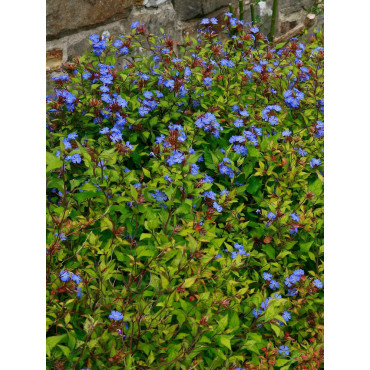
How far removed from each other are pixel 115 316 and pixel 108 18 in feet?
6.31

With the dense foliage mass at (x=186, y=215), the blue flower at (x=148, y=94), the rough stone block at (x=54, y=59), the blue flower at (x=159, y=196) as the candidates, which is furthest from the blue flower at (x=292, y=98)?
the rough stone block at (x=54, y=59)

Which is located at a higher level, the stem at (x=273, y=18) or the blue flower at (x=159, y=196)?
the blue flower at (x=159, y=196)

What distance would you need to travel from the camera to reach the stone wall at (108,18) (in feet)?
8.43

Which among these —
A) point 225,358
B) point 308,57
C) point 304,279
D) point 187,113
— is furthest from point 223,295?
Result: point 308,57

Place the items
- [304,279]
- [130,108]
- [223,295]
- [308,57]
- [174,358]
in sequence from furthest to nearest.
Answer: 1. [308,57]
2. [130,108]
3. [304,279]
4. [223,295]
5. [174,358]

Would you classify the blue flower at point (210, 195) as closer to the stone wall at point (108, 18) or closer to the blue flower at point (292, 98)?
the blue flower at point (292, 98)

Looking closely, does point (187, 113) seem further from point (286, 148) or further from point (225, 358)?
point (225, 358)

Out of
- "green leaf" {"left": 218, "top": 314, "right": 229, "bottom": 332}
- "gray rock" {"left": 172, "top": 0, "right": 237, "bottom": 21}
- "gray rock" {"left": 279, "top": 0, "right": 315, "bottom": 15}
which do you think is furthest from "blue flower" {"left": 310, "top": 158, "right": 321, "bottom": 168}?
"gray rock" {"left": 279, "top": 0, "right": 315, "bottom": 15}

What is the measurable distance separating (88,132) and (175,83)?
18.0 inches

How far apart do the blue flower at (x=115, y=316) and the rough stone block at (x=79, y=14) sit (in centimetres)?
170

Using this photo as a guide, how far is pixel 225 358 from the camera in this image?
1369 millimetres

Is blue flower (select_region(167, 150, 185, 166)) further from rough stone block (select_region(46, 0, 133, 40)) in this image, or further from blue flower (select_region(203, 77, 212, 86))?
rough stone block (select_region(46, 0, 133, 40))

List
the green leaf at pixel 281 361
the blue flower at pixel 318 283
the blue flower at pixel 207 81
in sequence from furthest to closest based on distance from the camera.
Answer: the blue flower at pixel 207 81
the blue flower at pixel 318 283
the green leaf at pixel 281 361

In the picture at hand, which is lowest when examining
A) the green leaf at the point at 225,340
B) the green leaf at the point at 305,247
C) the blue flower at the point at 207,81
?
the green leaf at the point at 305,247
